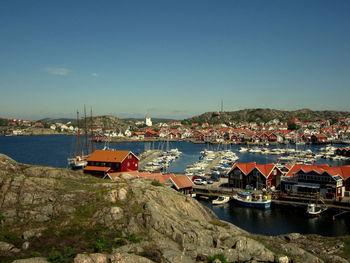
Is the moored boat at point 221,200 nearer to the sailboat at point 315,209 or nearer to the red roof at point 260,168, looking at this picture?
the red roof at point 260,168

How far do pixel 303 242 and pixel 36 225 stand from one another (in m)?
16.7

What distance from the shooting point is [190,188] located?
43.5m

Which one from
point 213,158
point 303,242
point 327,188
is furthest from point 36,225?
point 213,158

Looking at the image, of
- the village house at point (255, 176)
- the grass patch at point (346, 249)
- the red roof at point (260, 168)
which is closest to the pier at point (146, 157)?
the village house at point (255, 176)

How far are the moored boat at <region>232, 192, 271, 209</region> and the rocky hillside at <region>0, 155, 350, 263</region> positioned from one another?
18.5 m

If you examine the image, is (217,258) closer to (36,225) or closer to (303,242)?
(36,225)

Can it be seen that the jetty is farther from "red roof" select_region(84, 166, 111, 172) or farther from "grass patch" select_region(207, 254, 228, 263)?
"grass patch" select_region(207, 254, 228, 263)

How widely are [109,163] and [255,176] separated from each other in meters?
19.4

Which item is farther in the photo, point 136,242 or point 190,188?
point 190,188

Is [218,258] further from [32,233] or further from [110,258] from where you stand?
[32,233]

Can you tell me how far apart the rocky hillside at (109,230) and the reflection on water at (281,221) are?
12.1 m

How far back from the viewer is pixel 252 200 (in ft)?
130

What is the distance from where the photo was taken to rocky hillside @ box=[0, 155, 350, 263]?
13188mm

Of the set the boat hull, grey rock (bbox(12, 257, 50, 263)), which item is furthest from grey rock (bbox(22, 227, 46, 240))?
the boat hull
